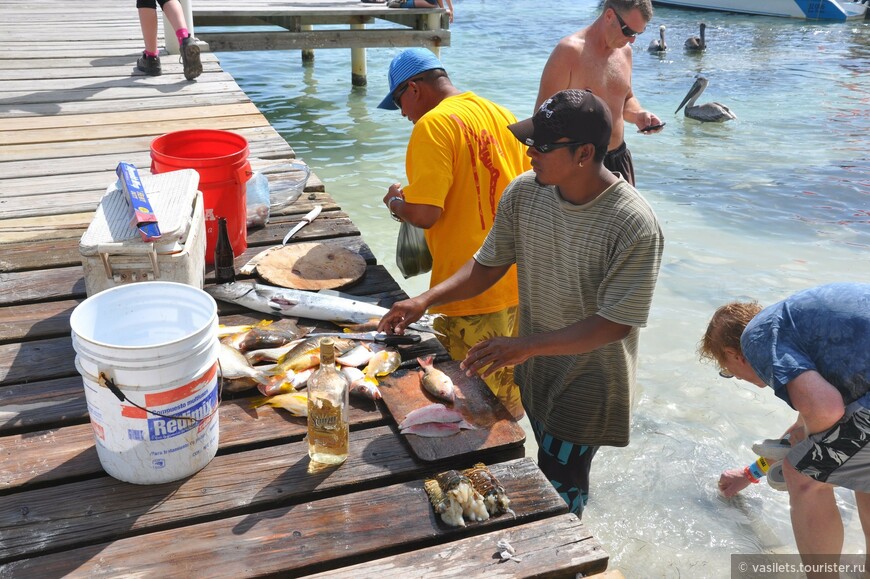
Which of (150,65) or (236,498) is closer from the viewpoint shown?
(236,498)

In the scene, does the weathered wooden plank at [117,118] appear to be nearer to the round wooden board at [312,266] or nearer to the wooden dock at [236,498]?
the wooden dock at [236,498]

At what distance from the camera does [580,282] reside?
2.92 metres

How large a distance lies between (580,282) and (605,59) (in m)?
2.80

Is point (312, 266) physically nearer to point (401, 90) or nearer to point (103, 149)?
point (401, 90)

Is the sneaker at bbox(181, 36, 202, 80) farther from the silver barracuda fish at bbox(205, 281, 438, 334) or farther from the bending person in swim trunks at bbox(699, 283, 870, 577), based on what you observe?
the bending person in swim trunks at bbox(699, 283, 870, 577)

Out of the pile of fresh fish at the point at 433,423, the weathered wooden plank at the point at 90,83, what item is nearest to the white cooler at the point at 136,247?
the pile of fresh fish at the point at 433,423

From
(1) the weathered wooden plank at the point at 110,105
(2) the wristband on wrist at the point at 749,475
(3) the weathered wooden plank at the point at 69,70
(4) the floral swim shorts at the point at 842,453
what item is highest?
(3) the weathered wooden plank at the point at 69,70

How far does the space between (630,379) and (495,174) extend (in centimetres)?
123

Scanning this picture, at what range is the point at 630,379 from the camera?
10.1ft

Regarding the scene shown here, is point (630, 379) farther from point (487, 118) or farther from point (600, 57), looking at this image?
point (600, 57)

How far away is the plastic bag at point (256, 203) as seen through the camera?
13.7 feet

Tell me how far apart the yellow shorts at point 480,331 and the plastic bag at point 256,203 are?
1.27m

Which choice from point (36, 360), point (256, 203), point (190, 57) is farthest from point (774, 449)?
point (190, 57)

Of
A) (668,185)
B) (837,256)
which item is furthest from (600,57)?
(668,185)
